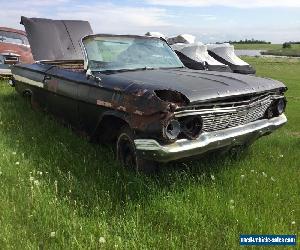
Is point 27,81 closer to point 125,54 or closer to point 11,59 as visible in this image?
point 125,54

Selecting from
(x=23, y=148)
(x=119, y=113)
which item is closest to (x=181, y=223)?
(x=119, y=113)

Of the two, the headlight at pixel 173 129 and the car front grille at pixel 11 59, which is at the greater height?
the car front grille at pixel 11 59

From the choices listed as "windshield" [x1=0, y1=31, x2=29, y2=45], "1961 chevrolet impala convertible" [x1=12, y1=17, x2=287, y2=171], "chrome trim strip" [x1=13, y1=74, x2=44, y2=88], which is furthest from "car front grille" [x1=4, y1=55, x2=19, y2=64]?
"1961 chevrolet impala convertible" [x1=12, y1=17, x2=287, y2=171]

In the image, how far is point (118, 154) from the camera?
187 inches

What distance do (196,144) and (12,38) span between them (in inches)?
413

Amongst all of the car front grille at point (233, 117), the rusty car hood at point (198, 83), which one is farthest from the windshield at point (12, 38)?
the car front grille at point (233, 117)

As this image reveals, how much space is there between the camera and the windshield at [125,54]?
5.34 m

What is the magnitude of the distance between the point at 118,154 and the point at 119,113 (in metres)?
0.56

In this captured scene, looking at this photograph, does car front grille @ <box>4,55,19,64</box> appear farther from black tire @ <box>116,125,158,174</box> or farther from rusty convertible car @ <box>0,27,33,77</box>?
black tire @ <box>116,125,158,174</box>

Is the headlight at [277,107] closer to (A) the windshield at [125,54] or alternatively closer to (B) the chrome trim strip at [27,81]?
(A) the windshield at [125,54]

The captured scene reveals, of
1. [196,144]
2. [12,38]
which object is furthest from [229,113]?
[12,38]

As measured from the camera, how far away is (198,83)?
14.7 feet

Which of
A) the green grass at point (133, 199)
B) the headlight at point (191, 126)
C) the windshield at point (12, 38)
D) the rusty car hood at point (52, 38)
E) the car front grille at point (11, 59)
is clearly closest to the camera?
the green grass at point (133, 199)

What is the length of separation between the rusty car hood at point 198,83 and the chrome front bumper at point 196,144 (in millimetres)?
390
